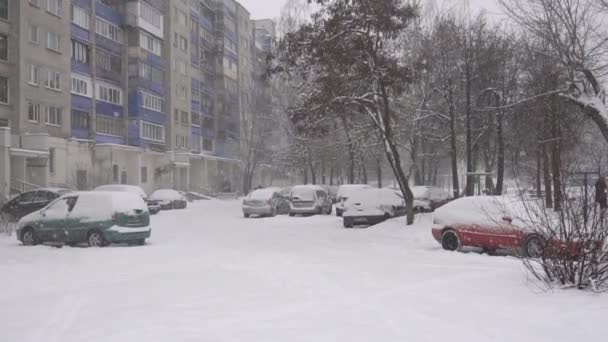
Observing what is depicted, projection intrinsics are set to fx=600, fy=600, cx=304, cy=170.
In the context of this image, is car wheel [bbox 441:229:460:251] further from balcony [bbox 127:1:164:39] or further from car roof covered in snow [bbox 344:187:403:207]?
balcony [bbox 127:1:164:39]

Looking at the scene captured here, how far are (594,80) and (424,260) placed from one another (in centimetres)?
893

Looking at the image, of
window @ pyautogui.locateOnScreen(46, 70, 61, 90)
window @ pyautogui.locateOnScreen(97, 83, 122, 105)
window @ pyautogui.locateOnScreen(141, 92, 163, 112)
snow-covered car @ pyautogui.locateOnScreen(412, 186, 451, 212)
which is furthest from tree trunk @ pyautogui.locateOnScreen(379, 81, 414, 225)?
window @ pyautogui.locateOnScreen(141, 92, 163, 112)

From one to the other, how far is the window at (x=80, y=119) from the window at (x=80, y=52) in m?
3.79

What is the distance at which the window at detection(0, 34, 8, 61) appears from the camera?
35406 mm

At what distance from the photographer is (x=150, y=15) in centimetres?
5141

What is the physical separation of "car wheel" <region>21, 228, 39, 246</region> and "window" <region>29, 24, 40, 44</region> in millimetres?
23815

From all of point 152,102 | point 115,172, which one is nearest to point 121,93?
point 152,102

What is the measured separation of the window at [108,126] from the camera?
4462cm

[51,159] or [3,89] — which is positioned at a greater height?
[3,89]

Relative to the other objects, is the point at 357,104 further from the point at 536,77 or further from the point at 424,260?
the point at 424,260

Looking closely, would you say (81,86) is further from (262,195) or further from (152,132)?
(262,195)

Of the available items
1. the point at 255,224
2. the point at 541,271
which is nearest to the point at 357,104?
the point at 255,224

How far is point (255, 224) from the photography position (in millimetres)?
26672

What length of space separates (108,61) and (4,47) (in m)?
11.2
